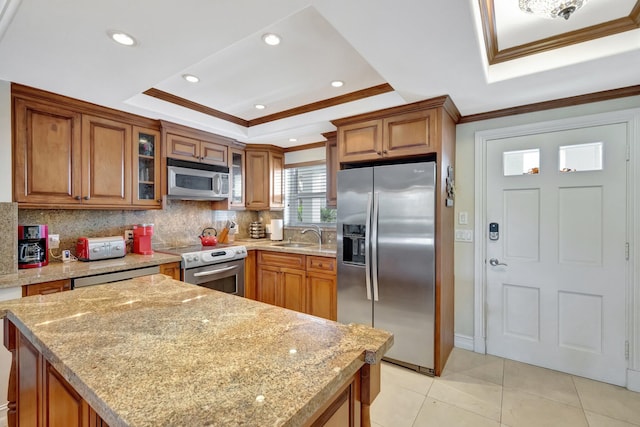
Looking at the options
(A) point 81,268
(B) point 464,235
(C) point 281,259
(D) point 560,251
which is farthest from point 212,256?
(D) point 560,251

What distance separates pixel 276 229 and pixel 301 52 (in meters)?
2.56

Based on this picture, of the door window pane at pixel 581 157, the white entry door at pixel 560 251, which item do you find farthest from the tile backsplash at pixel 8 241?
the door window pane at pixel 581 157

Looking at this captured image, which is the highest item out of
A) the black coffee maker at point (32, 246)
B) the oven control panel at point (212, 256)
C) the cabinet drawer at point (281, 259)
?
the black coffee maker at point (32, 246)

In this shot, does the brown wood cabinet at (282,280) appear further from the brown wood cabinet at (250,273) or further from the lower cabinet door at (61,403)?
the lower cabinet door at (61,403)

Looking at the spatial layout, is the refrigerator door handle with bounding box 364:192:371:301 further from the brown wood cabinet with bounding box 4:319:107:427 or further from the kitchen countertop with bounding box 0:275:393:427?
the brown wood cabinet with bounding box 4:319:107:427

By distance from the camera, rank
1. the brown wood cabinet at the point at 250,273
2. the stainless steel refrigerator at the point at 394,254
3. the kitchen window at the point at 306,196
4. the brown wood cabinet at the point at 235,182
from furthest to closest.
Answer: the kitchen window at the point at 306,196 < the brown wood cabinet at the point at 235,182 < the brown wood cabinet at the point at 250,273 < the stainless steel refrigerator at the point at 394,254

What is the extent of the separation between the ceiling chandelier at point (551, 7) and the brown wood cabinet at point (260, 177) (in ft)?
10.1

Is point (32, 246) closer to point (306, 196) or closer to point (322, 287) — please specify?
point (322, 287)

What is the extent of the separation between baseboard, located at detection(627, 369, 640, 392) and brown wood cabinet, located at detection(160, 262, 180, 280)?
12.4 ft

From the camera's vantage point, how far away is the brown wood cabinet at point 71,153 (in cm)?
219

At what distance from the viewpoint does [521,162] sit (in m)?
2.66

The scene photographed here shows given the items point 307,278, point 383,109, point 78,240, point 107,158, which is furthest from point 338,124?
point 78,240

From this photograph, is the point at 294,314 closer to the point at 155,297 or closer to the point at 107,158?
the point at 155,297

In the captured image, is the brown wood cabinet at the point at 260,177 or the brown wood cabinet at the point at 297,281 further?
the brown wood cabinet at the point at 260,177
